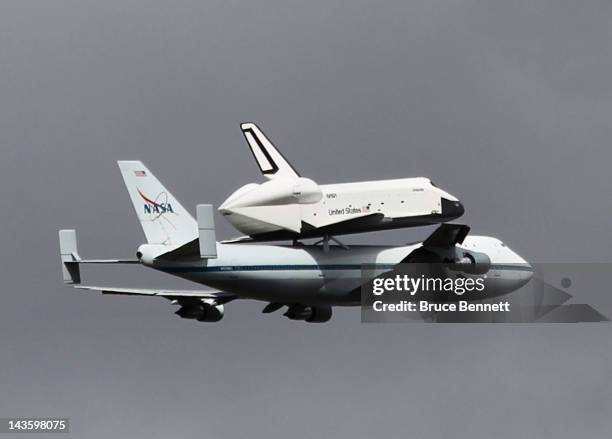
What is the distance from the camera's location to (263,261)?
262 ft

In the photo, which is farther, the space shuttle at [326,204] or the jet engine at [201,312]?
the jet engine at [201,312]

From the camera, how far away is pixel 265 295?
266 feet

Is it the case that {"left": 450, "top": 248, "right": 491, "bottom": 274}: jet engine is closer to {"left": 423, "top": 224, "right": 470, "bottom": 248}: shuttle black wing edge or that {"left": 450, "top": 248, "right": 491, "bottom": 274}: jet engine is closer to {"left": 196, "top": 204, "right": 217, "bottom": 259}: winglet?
{"left": 423, "top": 224, "right": 470, "bottom": 248}: shuttle black wing edge

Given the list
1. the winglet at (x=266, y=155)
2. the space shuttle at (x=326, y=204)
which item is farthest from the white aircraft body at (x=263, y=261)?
the winglet at (x=266, y=155)

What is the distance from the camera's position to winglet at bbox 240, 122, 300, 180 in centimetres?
8050

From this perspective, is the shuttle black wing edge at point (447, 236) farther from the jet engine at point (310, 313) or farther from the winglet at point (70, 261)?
the winglet at point (70, 261)

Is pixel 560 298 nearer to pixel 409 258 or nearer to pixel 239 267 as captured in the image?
pixel 409 258

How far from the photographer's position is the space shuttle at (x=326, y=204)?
253 feet

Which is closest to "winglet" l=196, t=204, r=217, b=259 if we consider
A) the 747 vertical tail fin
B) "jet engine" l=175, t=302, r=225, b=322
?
the 747 vertical tail fin

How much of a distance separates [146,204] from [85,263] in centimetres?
571

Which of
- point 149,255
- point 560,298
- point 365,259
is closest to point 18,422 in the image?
point 149,255

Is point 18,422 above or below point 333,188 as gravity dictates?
below

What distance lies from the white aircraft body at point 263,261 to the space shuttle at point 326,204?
197 cm

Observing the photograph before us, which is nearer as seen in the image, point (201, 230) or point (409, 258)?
point (201, 230)
